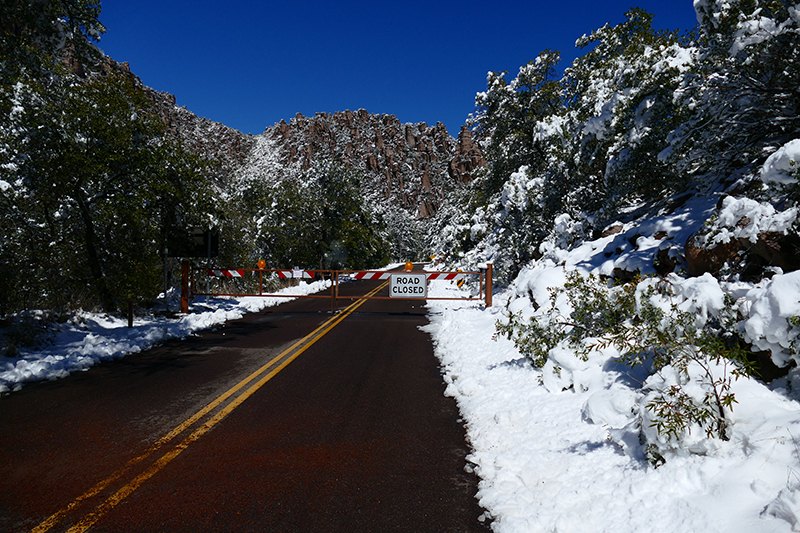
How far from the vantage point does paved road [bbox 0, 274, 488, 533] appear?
3.04m

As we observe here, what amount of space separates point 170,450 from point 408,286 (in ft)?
33.2

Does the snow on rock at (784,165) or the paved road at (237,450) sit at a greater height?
the snow on rock at (784,165)

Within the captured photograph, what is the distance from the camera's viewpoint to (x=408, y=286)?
45.2ft

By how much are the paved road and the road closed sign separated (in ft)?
20.2

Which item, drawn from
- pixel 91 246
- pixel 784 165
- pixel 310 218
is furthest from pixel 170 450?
pixel 310 218

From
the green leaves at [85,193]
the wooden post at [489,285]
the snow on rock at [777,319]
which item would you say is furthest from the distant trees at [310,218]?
the snow on rock at [777,319]

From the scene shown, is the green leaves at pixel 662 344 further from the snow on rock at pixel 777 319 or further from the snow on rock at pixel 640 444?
the snow on rock at pixel 777 319

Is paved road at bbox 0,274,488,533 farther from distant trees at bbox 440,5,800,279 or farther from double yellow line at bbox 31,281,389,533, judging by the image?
distant trees at bbox 440,5,800,279

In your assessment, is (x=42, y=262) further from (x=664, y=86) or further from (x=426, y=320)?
(x=664, y=86)

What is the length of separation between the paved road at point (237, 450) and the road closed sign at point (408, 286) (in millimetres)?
6168

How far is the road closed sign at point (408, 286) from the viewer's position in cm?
1370

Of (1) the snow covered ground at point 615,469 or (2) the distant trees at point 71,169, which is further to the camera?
(2) the distant trees at point 71,169

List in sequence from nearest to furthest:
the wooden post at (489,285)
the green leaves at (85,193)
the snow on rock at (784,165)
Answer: the snow on rock at (784,165) < the green leaves at (85,193) < the wooden post at (489,285)

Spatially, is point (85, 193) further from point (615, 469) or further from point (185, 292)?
point (615, 469)
